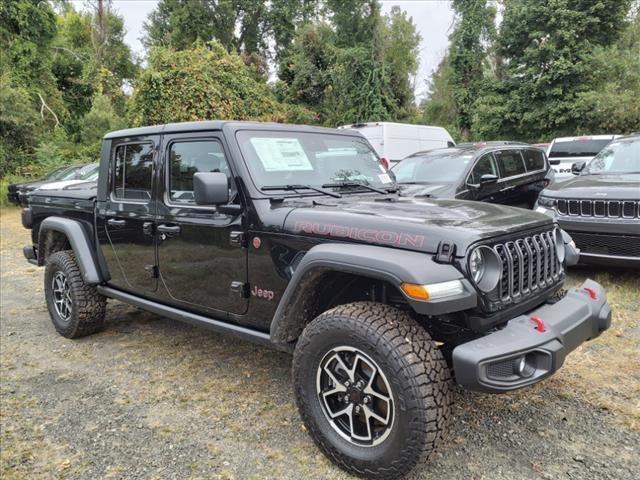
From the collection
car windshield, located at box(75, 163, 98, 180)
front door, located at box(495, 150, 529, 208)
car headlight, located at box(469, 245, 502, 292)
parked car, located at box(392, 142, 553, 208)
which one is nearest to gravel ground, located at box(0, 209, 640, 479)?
car headlight, located at box(469, 245, 502, 292)

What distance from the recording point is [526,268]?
8.75 ft

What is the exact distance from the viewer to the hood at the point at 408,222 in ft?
7.89

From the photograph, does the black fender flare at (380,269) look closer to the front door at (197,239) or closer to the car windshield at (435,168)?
the front door at (197,239)

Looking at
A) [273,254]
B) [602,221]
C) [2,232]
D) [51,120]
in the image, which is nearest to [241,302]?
[273,254]

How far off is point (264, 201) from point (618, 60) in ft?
70.9

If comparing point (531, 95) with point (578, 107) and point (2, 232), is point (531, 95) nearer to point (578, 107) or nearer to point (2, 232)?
point (578, 107)

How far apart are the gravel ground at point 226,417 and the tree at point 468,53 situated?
70.5 feet

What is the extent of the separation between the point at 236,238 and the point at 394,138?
9964mm

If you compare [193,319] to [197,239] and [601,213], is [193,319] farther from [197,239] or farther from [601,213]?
[601,213]

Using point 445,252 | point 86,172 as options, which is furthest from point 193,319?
point 86,172

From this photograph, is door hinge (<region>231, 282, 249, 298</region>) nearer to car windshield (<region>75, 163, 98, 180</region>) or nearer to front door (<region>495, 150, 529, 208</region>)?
front door (<region>495, 150, 529, 208</region>)

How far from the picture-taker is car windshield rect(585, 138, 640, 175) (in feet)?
20.3

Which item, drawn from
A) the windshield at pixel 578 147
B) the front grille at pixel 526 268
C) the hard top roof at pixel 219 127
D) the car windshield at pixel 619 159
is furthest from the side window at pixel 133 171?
the windshield at pixel 578 147

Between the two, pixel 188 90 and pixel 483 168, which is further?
pixel 188 90
